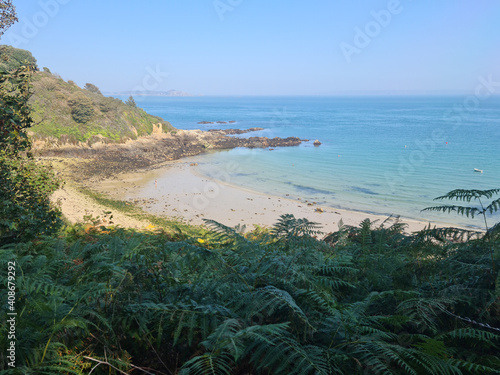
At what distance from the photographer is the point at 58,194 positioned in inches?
883

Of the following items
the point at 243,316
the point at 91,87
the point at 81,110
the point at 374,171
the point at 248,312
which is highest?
the point at 91,87

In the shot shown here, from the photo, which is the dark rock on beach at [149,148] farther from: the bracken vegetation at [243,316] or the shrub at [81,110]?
the bracken vegetation at [243,316]

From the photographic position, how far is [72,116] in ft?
130

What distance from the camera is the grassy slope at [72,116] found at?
1469 inches

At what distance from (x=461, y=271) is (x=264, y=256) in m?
1.81

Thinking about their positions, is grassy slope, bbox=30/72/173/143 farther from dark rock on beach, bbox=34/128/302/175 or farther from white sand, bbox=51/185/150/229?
white sand, bbox=51/185/150/229

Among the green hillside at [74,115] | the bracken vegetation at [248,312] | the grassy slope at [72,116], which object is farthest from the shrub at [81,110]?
the bracken vegetation at [248,312]

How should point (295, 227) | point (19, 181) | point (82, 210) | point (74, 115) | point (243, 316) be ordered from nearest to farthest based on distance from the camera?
1. point (243, 316)
2. point (295, 227)
3. point (19, 181)
4. point (82, 210)
5. point (74, 115)

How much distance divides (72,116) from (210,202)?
84.8 feet

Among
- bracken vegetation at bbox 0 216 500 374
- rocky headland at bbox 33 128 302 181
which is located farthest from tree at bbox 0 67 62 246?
rocky headland at bbox 33 128 302 181

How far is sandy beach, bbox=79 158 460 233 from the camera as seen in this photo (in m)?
20.5

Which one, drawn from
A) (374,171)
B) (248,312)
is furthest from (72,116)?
(248,312)

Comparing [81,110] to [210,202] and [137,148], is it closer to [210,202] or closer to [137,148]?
[137,148]

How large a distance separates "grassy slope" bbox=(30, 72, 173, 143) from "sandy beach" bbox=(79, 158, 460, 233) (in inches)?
469
